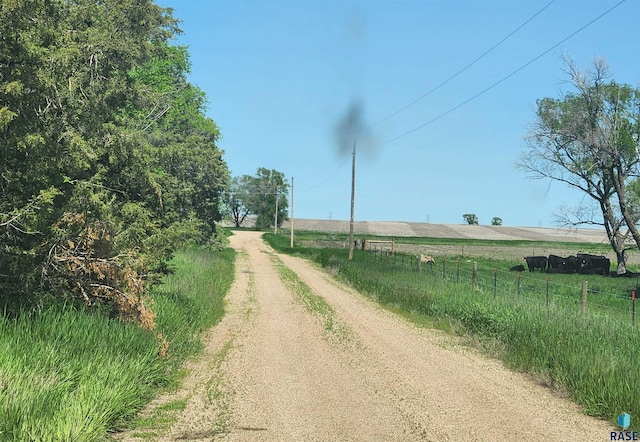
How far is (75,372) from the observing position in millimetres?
6898

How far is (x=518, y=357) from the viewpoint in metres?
10.4

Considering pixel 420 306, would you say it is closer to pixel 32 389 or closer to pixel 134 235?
pixel 134 235

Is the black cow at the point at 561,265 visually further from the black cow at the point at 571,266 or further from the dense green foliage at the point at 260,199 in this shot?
the dense green foliage at the point at 260,199

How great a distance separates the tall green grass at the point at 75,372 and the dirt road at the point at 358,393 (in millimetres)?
464

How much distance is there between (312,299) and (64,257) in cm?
1228

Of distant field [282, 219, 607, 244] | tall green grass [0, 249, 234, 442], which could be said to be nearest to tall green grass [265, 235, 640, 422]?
tall green grass [0, 249, 234, 442]

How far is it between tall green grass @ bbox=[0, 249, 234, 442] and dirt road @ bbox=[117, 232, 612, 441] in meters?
0.46

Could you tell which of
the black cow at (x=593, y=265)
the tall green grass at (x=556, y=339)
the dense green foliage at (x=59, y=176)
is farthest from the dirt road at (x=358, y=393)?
the black cow at (x=593, y=265)

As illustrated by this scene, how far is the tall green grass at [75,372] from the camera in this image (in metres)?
5.44

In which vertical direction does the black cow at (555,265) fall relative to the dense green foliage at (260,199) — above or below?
below

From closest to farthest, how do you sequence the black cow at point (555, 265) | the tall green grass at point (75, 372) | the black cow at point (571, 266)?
the tall green grass at point (75, 372), the black cow at point (571, 266), the black cow at point (555, 265)

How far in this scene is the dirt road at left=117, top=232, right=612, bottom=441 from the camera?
659 centimetres

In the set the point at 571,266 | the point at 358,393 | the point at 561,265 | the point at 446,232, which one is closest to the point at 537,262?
the point at 561,265

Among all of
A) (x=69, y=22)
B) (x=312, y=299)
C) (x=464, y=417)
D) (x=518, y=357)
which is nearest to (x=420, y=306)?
(x=312, y=299)
